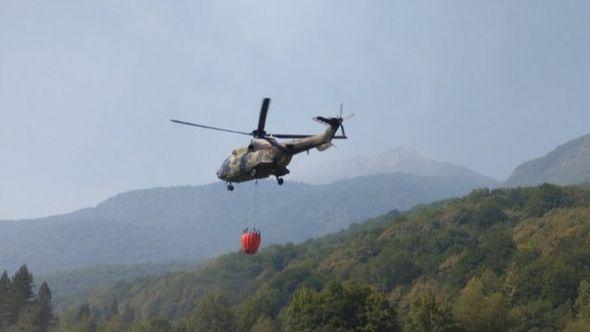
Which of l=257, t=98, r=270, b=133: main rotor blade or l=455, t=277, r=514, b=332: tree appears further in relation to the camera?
l=455, t=277, r=514, b=332: tree

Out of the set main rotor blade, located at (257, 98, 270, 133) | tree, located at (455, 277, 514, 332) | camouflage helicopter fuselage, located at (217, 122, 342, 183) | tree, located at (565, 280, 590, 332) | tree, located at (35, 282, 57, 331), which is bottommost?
tree, located at (565, 280, 590, 332)

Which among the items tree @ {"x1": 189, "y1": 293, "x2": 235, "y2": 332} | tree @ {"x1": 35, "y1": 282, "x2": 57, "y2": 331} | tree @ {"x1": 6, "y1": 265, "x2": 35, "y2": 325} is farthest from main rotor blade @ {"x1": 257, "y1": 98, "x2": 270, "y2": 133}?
tree @ {"x1": 6, "y1": 265, "x2": 35, "y2": 325}

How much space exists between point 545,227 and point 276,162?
13112cm

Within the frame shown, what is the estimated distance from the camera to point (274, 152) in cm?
3719

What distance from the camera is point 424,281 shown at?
152 metres

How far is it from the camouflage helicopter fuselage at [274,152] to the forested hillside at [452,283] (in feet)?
137

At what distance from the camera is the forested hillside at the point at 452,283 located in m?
78.1

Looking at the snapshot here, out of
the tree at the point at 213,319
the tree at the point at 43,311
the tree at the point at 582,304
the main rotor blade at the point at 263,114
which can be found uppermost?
the main rotor blade at the point at 263,114

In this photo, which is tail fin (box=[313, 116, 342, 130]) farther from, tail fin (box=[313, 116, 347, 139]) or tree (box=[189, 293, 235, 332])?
Result: tree (box=[189, 293, 235, 332])

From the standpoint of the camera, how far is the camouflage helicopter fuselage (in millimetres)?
36312

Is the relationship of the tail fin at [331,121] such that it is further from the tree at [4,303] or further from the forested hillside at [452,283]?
the tree at [4,303]

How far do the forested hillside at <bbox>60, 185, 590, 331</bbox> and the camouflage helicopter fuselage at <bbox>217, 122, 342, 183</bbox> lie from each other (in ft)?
137

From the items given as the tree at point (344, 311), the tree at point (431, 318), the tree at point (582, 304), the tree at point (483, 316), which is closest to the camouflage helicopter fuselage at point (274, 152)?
the tree at point (344, 311)

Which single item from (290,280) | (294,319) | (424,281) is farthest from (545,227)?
(294,319)
